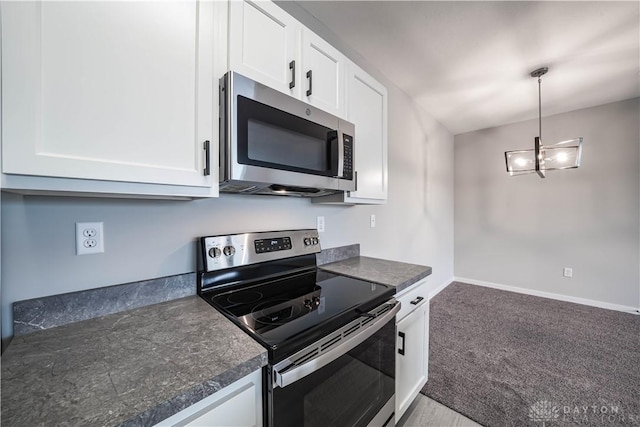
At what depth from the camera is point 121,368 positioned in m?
0.62

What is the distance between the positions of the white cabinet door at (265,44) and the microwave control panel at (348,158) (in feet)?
1.21

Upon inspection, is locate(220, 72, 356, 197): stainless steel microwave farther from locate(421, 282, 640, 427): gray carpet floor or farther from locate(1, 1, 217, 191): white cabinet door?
locate(421, 282, 640, 427): gray carpet floor

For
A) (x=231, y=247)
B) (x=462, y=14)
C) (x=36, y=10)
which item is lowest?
(x=231, y=247)

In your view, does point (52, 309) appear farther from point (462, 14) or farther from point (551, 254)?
point (551, 254)

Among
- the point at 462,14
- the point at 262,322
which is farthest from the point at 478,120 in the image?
the point at 262,322

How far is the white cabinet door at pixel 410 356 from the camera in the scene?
1315 mm

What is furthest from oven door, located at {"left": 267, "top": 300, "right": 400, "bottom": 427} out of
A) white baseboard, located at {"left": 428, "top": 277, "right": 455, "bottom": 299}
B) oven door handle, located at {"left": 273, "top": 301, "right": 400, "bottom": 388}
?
white baseboard, located at {"left": 428, "top": 277, "right": 455, "bottom": 299}

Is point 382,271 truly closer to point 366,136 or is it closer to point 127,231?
point 366,136

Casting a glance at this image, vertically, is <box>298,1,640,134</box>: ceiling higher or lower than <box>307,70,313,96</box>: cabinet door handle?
higher

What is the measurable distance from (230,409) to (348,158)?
118 cm

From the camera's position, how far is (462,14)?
66.2 inches

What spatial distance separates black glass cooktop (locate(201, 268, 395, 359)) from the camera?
2.56 feet

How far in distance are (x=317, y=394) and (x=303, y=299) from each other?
0.35 metres

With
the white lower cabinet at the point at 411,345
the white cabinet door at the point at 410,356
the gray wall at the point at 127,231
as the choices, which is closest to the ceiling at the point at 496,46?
the gray wall at the point at 127,231
